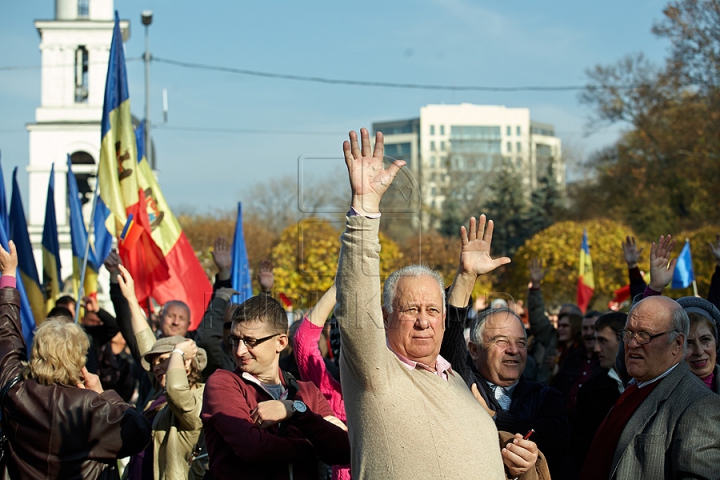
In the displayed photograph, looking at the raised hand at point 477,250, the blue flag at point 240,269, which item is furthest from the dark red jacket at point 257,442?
the blue flag at point 240,269

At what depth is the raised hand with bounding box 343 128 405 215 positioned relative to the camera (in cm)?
273

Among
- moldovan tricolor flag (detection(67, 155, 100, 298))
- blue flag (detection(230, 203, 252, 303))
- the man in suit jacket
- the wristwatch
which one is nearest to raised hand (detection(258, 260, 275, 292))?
blue flag (detection(230, 203, 252, 303))

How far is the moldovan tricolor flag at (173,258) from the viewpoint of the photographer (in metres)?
8.94

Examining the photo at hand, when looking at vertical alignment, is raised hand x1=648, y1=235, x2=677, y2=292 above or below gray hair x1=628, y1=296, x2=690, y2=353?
above

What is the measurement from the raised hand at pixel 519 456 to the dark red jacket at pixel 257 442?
28.0 inches

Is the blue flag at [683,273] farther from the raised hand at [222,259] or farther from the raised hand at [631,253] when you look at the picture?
the raised hand at [222,259]

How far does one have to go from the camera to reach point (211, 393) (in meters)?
3.67

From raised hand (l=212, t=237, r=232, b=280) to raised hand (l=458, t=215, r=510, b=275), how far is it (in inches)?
133

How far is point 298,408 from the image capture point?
3.54 meters

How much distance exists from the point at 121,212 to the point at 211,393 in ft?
19.5

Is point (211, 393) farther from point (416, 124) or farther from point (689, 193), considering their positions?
point (416, 124)

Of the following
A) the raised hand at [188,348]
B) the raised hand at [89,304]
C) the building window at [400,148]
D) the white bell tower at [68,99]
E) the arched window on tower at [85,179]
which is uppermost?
the building window at [400,148]

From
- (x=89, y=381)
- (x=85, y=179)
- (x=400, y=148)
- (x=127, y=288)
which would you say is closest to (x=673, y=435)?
(x=89, y=381)

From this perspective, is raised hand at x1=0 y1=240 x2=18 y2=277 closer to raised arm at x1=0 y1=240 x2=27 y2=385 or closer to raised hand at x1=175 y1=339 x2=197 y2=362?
raised arm at x1=0 y1=240 x2=27 y2=385
